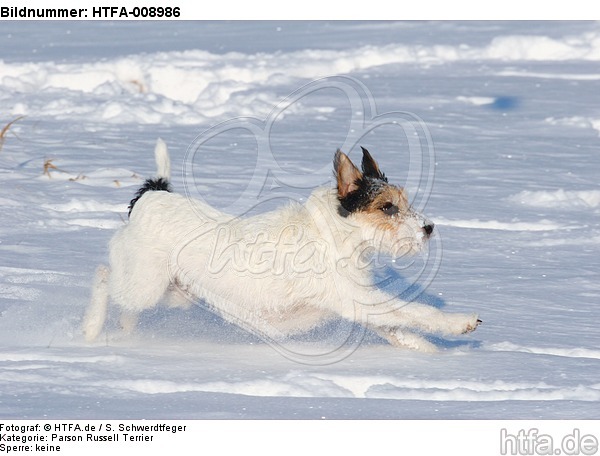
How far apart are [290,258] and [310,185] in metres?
3.30

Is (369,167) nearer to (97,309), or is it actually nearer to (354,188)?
(354,188)

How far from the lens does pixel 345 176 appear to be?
4.91 m

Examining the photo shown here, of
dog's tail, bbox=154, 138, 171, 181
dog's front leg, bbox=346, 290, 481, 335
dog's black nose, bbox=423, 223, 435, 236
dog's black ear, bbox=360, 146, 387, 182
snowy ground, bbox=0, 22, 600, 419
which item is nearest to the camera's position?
snowy ground, bbox=0, 22, 600, 419

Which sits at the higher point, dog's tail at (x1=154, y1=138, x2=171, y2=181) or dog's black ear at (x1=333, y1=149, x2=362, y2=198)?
dog's tail at (x1=154, y1=138, x2=171, y2=181)

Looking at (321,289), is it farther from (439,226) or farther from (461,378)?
(439,226)

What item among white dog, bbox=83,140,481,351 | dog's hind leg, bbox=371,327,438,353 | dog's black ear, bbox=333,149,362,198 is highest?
dog's black ear, bbox=333,149,362,198

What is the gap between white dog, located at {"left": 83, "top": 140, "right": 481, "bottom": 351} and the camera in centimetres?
493

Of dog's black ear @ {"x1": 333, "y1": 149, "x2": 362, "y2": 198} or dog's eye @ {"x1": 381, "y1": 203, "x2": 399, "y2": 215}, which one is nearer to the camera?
dog's black ear @ {"x1": 333, "y1": 149, "x2": 362, "y2": 198}

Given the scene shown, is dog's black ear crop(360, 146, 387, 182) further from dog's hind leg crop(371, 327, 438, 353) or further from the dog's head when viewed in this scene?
dog's hind leg crop(371, 327, 438, 353)

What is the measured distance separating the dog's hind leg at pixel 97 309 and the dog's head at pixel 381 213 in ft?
4.47

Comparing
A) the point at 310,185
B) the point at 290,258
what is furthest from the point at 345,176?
the point at 310,185

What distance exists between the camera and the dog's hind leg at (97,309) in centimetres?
516

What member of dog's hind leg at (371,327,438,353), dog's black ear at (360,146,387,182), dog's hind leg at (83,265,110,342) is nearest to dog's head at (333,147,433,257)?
dog's black ear at (360,146,387,182)

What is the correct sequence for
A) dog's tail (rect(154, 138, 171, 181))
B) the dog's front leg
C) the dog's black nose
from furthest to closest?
dog's tail (rect(154, 138, 171, 181))
the dog's black nose
the dog's front leg
